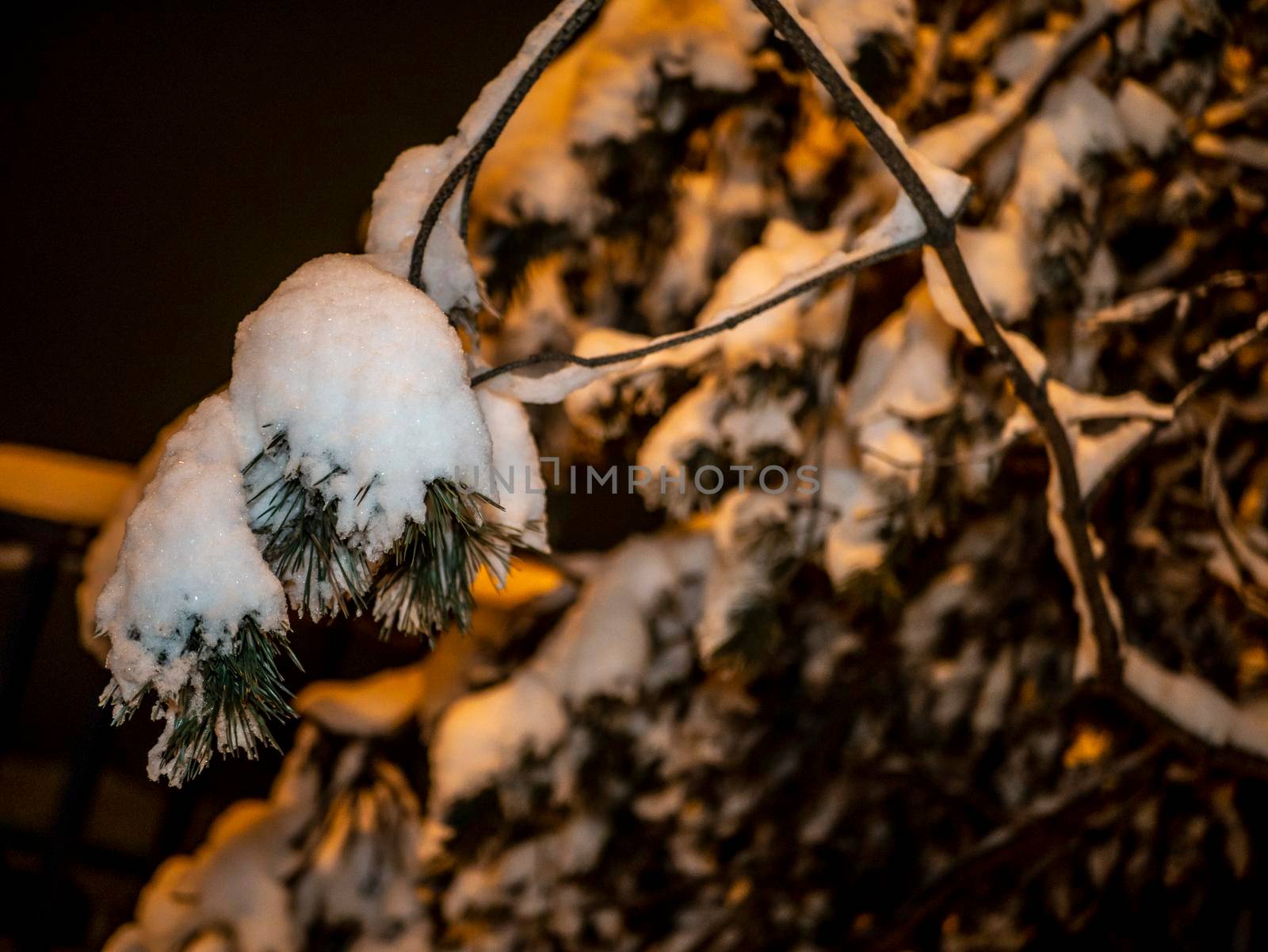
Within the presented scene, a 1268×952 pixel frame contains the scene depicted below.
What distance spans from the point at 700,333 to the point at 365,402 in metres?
0.40

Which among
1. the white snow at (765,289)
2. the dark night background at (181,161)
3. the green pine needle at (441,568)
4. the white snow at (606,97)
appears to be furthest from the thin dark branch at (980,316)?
the dark night background at (181,161)

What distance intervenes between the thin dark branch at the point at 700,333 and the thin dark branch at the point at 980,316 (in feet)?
0.29

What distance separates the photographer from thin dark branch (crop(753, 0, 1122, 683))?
0.82m

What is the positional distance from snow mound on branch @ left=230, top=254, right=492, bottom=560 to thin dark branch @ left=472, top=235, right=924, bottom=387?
0.15m

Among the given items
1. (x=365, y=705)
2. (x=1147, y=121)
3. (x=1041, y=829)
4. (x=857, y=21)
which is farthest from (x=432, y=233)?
(x=1041, y=829)

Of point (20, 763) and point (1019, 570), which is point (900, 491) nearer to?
A: point (1019, 570)

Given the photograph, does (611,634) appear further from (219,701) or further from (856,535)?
(219,701)

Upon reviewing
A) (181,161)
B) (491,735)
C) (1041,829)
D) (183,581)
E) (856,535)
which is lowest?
(1041,829)

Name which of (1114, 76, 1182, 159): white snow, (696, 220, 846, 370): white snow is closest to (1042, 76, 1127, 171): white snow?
(1114, 76, 1182, 159): white snow

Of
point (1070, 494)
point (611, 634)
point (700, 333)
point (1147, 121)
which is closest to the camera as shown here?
point (700, 333)

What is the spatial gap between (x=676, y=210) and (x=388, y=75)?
4.35 ft

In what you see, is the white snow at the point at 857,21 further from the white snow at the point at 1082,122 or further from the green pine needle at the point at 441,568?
the green pine needle at the point at 441,568

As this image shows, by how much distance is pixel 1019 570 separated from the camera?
2.16 meters

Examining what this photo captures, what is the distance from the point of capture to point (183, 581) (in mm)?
634
